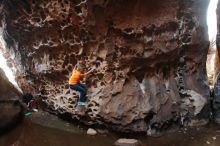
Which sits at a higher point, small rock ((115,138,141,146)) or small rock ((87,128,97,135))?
small rock ((87,128,97,135))

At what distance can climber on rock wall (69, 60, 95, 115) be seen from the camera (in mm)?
8289

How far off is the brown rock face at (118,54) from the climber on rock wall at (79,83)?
0.18 meters

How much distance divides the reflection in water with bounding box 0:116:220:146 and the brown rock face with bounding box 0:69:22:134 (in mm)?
227

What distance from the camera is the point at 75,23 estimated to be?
8.39 meters

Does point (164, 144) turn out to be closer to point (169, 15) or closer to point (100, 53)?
point (100, 53)

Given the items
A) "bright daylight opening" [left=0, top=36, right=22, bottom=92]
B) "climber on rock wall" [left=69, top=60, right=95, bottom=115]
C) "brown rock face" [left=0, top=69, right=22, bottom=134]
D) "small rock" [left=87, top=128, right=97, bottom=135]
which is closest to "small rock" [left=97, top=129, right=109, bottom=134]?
"small rock" [left=87, top=128, right=97, bottom=135]

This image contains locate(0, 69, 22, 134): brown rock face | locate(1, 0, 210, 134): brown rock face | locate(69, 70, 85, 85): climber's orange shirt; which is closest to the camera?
locate(0, 69, 22, 134): brown rock face

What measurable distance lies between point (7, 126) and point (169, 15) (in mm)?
5043

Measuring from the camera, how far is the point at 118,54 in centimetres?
855

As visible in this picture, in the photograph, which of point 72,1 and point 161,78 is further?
point 161,78

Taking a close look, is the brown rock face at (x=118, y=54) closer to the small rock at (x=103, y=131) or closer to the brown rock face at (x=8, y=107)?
the small rock at (x=103, y=131)

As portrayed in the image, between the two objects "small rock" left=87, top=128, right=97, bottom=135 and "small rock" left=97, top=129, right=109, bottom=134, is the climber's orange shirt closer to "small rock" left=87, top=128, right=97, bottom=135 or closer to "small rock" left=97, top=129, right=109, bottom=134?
"small rock" left=87, top=128, right=97, bottom=135

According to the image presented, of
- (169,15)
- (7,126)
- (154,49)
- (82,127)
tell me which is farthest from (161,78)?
(7,126)

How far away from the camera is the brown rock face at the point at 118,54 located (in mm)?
8430
